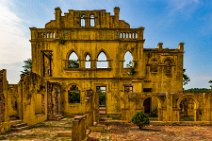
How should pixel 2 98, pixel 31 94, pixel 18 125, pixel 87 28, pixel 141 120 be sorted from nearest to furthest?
pixel 2 98
pixel 18 125
pixel 141 120
pixel 31 94
pixel 87 28

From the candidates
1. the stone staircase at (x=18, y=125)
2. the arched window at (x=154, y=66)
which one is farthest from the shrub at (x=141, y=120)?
the arched window at (x=154, y=66)

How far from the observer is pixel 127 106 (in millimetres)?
17859

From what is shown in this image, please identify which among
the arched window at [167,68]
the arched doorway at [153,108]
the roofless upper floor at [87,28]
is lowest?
the arched doorway at [153,108]

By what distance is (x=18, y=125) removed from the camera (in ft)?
45.3

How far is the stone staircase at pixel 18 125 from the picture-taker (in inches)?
523

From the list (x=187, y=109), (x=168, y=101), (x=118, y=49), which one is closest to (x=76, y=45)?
(x=118, y=49)

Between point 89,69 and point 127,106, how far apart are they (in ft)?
21.7

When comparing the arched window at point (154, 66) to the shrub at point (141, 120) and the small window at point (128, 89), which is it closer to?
the small window at point (128, 89)

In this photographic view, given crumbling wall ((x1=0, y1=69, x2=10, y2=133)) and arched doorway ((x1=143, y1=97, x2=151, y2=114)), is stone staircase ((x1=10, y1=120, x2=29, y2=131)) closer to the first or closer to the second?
crumbling wall ((x1=0, y1=69, x2=10, y2=133))

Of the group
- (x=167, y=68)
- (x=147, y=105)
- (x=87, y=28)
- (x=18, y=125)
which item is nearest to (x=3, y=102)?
(x=18, y=125)

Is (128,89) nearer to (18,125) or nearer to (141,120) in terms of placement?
(141,120)

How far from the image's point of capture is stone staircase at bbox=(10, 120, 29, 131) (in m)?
13.3

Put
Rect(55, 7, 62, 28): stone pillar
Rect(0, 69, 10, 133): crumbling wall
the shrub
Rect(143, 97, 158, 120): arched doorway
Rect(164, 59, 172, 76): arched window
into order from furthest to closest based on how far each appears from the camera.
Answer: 1. Rect(164, 59, 172, 76): arched window
2. Rect(55, 7, 62, 28): stone pillar
3. Rect(143, 97, 158, 120): arched doorway
4. the shrub
5. Rect(0, 69, 10, 133): crumbling wall

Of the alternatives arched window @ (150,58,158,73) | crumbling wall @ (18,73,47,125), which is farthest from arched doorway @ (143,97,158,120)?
crumbling wall @ (18,73,47,125)
